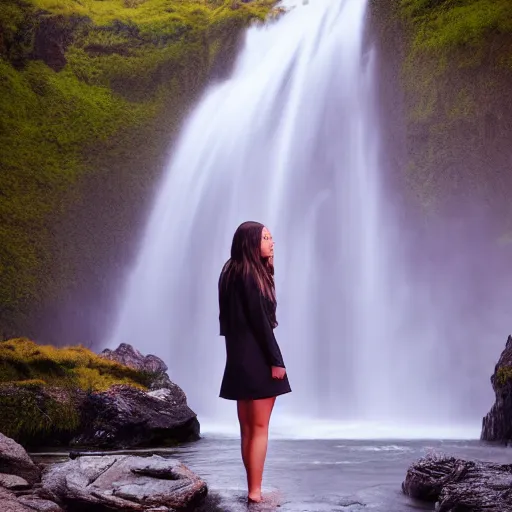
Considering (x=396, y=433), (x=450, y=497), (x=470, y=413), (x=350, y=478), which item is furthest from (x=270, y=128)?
(x=450, y=497)

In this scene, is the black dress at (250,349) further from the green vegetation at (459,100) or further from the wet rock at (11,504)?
the green vegetation at (459,100)

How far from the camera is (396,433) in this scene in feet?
36.0

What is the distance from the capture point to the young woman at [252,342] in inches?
170

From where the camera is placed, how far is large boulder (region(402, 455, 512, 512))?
404 centimetres

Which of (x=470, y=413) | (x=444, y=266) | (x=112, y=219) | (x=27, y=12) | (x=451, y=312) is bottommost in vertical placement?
(x=470, y=413)

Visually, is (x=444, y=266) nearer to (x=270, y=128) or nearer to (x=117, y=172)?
(x=270, y=128)

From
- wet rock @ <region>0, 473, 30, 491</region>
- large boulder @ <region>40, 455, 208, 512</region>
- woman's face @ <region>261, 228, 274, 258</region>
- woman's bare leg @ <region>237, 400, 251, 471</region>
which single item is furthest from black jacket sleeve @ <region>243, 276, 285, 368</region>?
wet rock @ <region>0, 473, 30, 491</region>

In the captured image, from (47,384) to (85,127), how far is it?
642 inches

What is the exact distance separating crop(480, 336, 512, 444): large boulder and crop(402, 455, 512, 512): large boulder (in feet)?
13.9

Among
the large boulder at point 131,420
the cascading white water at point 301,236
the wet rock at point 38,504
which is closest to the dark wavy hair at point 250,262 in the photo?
the wet rock at point 38,504

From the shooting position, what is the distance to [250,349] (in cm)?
436

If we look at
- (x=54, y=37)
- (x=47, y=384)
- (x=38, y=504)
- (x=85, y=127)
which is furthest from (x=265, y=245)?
(x=54, y=37)

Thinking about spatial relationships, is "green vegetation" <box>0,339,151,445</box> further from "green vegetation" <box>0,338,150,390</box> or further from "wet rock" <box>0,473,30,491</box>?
"wet rock" <box>0,473,30,491</box>

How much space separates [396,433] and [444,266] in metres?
7.28
